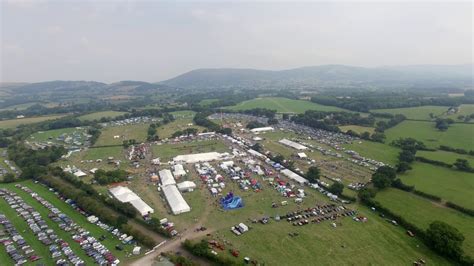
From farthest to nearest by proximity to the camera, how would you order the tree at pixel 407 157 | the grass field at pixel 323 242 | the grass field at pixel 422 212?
the tree at pixel 407 157 < the grass field at pixel 422 212 < the grass field at pixel 323 242

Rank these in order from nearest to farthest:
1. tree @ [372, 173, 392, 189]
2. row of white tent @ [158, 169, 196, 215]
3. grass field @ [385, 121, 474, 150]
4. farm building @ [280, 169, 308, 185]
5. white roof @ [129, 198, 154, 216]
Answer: white roof @ [129, 198, 154, 216] < row of white tent @ [158, 169, 196, 215] < tree @ [372, 173, 392, 189] < farm building @ [280, 169, 308, 185] < grass field @ [385, 121, 474, 150]

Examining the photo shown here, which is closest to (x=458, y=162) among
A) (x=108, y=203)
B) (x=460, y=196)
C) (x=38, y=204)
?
(x=460, y=196)

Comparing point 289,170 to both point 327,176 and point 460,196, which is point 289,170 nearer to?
point 327,176

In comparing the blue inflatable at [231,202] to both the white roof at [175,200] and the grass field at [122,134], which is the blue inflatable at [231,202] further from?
the grass field at [122,134]

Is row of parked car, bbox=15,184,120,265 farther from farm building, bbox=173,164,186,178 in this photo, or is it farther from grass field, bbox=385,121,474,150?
grass field, bbox=385,121,474,150

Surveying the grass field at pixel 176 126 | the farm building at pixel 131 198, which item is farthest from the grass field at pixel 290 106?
the farm building at pixel 131 198

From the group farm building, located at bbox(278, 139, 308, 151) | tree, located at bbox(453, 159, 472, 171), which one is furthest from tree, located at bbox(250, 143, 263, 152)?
tree, located at bbox(453, 159, 472, 171)
